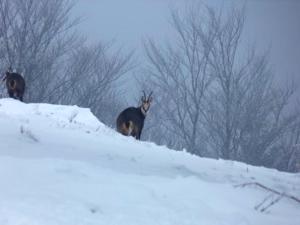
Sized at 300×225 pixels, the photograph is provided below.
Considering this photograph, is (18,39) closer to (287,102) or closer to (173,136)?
(173,136)

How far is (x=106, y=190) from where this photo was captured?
555 cm

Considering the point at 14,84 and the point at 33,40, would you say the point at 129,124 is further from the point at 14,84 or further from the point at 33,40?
the point at 33,40

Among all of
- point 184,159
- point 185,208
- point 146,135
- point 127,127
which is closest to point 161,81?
point 146,135

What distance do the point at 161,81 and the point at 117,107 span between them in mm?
5842

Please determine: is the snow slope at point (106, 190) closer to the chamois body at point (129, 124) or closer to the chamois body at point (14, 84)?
the chamois body at point (129, 124)

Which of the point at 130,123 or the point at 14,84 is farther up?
the point at 14,84

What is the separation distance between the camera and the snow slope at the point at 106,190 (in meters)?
4.80

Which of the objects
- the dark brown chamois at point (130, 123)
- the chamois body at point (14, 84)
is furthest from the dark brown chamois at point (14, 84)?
the dark brown chamois at point (130, 123)

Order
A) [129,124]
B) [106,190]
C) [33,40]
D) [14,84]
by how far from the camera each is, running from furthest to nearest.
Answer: [33,40], [14,84], [129,124], [106,190]

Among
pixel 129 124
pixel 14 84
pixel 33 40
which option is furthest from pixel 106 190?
pixel 33 40

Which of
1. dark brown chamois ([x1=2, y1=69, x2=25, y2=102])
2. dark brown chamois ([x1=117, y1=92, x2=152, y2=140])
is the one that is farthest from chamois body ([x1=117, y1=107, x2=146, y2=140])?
dark brown chamois ([x1=2, y1=69, x2=25, y2=102])

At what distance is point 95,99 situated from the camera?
41219mm

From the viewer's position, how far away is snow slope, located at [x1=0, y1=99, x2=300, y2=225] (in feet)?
15.8

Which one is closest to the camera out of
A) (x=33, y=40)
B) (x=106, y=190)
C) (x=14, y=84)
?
(x=106, y=190)
